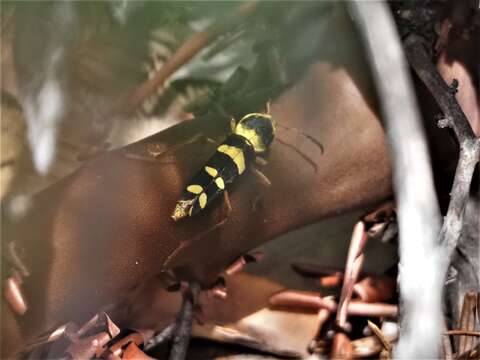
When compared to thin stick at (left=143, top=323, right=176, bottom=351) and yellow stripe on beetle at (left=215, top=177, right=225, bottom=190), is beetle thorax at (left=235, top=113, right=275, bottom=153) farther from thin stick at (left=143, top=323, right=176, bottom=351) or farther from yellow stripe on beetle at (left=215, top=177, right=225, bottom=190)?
thin stick at (left=143, top=323, right=176, bottom=351)

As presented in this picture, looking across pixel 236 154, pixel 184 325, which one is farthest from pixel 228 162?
pixel 184 325

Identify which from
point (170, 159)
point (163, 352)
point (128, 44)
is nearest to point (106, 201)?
point (170, 159)

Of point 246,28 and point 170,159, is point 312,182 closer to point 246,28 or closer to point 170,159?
point 170,159

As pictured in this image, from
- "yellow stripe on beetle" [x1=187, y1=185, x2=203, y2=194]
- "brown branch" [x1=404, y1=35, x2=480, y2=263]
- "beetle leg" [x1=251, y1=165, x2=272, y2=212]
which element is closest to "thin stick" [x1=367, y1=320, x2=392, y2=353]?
"brown branch" [x1=404, y1=35, x2=480, y2=263]

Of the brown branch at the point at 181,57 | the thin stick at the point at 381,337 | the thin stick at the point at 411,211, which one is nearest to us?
the thin stick at the point at 411,211

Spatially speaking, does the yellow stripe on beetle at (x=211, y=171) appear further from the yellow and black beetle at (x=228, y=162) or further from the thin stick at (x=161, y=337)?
the thin stick at (x=161, y=337)

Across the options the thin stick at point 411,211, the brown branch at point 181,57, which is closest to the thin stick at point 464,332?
the thin stick at point 411,211

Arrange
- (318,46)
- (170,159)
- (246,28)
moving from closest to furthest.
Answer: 1. (170,159)
2. (318,46)
3. (246,28)
